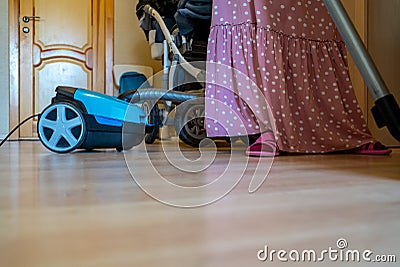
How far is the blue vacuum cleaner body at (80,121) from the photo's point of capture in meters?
1.24

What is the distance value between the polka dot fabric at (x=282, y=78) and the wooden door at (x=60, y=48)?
2331 millimetres

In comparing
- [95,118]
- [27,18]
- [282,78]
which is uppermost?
[27,18]

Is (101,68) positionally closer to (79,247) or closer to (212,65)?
(212,65)

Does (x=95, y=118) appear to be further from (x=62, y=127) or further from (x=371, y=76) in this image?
(x=371, y=76)

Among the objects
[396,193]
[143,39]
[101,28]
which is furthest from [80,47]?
[396,193]


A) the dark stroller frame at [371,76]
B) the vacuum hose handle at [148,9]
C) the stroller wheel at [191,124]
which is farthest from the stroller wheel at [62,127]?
the vacuum hose handle at [148,9]

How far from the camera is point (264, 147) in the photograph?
45.4 inches

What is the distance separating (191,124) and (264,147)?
749 millimetres

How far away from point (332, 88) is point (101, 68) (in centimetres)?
248

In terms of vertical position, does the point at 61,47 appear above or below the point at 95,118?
above

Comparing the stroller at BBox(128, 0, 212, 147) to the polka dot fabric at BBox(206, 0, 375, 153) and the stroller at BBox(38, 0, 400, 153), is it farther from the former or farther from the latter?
the polka dot fabric at BBox(206, 0, 375, 153)

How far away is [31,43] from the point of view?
10.8ft

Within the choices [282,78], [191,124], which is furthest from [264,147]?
[191,124]

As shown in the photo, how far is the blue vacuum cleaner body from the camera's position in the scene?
1241 mm
